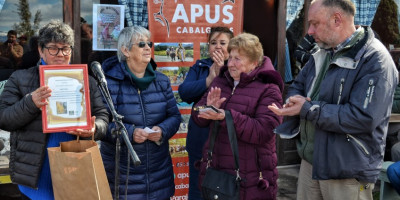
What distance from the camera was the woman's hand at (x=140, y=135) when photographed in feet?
10.5

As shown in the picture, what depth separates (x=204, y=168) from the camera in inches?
126

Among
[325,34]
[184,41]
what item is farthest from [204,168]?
[184,41]

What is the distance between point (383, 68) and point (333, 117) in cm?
42

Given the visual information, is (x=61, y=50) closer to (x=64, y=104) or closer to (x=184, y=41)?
(x=64, y=104)

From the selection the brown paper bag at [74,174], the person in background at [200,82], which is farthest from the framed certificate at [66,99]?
the person in background at [200,82]

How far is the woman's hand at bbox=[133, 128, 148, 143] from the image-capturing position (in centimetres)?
321

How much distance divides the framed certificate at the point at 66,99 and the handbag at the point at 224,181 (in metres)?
0.92

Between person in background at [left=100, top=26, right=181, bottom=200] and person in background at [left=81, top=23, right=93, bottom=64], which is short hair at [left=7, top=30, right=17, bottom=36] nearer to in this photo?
person in background at [left=81, top=23, right=93, bottom=64]

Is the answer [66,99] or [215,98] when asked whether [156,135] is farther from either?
[66,99]

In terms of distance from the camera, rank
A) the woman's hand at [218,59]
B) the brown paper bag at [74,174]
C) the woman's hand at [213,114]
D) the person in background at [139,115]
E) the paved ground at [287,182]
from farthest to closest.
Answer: the paved ground at [287,182], the woman's hand at [218,59], the person in background at [139,115], the woman's hand at [213,114], the brown paper bag at [74,174]

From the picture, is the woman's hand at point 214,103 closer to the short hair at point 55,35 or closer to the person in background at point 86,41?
the short hair at point 55,35

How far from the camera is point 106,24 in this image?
4633mm

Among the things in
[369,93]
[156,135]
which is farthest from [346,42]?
[156,135]

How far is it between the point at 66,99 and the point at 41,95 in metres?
0.16
